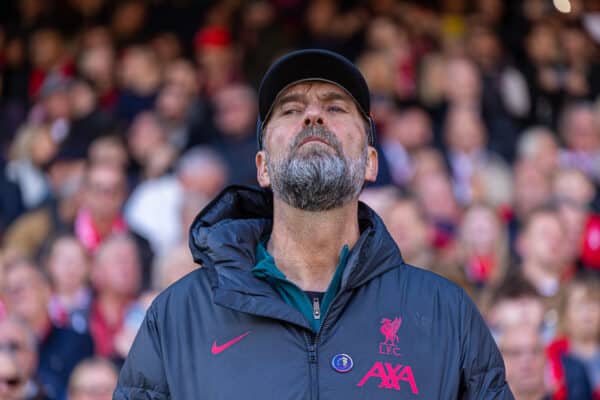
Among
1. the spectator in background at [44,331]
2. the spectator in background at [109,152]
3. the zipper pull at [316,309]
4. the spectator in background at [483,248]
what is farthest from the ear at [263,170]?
the spectator in background at [109,152]

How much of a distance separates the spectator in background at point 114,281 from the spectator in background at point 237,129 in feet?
3.22

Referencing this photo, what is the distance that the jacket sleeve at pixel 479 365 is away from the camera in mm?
2346

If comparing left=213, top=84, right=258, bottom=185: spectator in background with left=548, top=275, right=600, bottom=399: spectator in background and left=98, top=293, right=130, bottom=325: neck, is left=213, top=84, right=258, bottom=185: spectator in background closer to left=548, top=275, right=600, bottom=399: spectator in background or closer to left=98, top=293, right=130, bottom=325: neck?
left=98, top=293, right=130, bottom=325: neck

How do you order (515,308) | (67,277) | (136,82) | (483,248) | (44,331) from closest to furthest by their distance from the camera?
1. (515,308)
2. (44,331)
3. (67,277)
4. (483,248)
5. (136,82)

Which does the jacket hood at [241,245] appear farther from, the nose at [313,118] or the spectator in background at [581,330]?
the spectator in background at [581,330]

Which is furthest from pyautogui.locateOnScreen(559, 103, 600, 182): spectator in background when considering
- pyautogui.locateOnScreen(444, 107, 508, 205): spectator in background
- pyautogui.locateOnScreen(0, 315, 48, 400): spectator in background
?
pyautogui.locateOnScreen(0, 315, 48, 400): spectator in background

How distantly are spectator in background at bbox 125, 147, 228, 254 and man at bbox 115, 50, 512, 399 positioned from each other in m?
3.55

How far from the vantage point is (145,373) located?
2359 millimetres

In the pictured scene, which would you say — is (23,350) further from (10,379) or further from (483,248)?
(483,248)

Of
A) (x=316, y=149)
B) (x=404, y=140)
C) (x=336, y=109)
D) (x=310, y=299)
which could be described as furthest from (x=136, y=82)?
(x=310, y=299)

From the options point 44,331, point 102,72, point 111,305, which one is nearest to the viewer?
point 44,331

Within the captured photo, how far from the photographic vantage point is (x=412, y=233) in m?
5.89

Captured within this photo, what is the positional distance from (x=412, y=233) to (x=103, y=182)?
78.2 inches

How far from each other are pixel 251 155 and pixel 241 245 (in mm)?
4132
